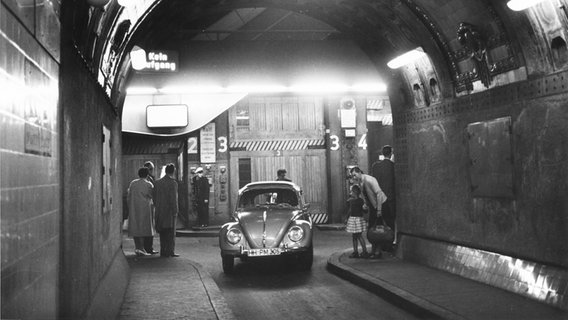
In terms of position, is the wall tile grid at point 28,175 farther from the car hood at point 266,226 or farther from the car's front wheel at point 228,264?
the car's front wheel at point 228,264

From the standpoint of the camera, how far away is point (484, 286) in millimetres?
8359

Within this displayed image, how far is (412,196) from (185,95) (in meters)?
11.2

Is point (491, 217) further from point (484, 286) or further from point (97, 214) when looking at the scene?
point (97, 214)

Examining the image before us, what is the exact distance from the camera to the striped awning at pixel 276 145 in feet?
69.7

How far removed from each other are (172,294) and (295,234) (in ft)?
10.3

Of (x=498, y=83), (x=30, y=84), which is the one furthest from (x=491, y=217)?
(x=30, y=84)

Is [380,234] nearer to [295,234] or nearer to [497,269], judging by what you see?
[295,234]

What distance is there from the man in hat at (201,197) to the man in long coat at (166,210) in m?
7.03

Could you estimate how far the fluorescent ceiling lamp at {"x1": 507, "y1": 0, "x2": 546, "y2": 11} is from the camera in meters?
6.74

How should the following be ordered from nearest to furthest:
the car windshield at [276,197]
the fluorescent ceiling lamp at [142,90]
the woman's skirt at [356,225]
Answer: the woman's skirt at [356,225] → the car windshield at [276,197] → the fluorescent ceiling lamp at [142,90]

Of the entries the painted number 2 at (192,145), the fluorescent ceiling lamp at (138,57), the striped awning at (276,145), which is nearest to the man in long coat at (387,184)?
the fluorescent ceiling lamp at (138,57)

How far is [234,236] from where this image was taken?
11047 mm

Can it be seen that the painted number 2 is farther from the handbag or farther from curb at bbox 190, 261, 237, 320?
curb at bbox 190, 261, 237, 320

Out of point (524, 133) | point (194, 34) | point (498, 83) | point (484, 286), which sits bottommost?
point (484, 286)
